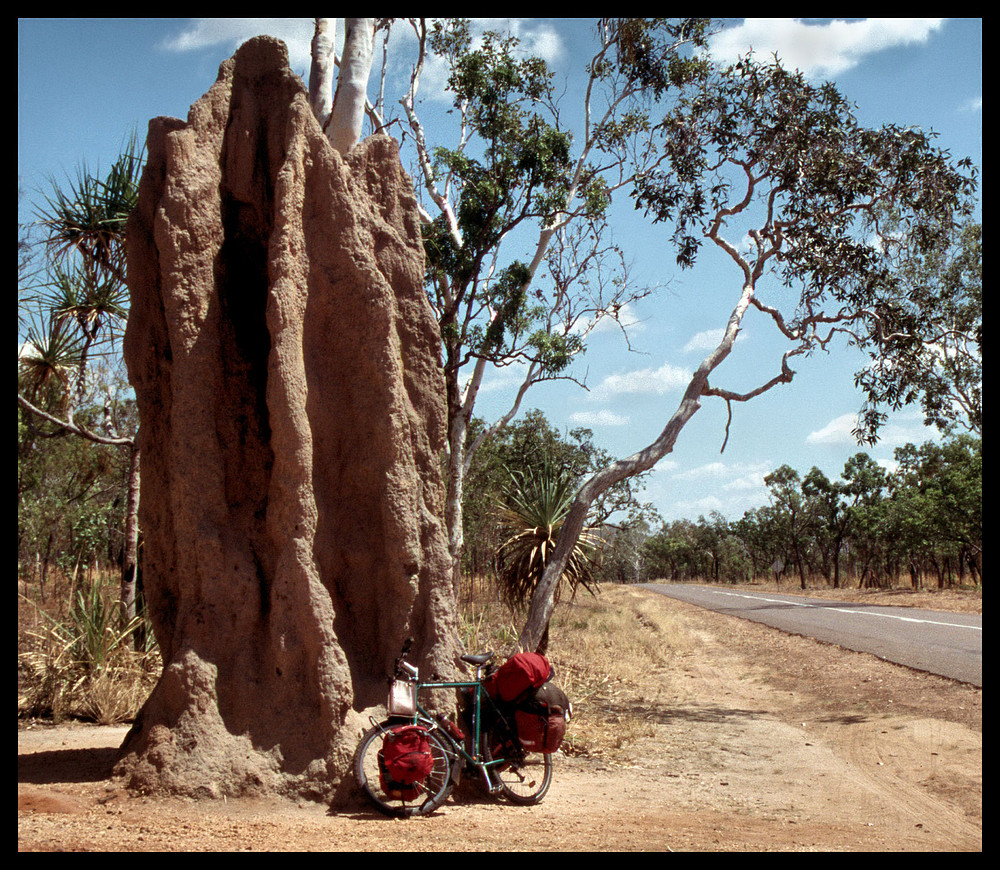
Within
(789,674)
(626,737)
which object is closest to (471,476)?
(789,674)

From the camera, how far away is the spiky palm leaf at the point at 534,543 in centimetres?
1528

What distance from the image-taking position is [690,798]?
7.09 m

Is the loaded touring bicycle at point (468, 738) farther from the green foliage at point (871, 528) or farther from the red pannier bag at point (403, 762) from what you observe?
the green foliage at point (871, 528)

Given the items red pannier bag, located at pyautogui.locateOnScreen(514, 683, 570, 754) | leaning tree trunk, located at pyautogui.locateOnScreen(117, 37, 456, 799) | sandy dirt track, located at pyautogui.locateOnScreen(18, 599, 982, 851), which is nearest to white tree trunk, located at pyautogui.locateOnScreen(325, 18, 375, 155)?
leaning tree trunk, located at pyautogui.locateOnScreen(117, 37, 456, 799)

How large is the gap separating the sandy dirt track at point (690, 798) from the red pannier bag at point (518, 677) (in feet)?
2.41

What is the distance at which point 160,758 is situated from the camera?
18.1 feet

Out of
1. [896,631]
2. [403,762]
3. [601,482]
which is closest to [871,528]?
[896,631]

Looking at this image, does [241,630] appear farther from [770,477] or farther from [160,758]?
[770,477]

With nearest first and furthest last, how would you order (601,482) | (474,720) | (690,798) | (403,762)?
(403,762), (474,720), (690,798), (601,482)

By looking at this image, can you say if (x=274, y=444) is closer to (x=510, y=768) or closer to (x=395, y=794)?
(x=395, y=794)

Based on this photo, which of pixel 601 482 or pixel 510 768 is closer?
pixel 510 768

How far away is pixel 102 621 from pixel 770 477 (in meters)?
49.1

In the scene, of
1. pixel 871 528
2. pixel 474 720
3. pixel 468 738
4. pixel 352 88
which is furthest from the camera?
pixel 871 528

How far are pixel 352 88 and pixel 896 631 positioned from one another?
15.2 metres
